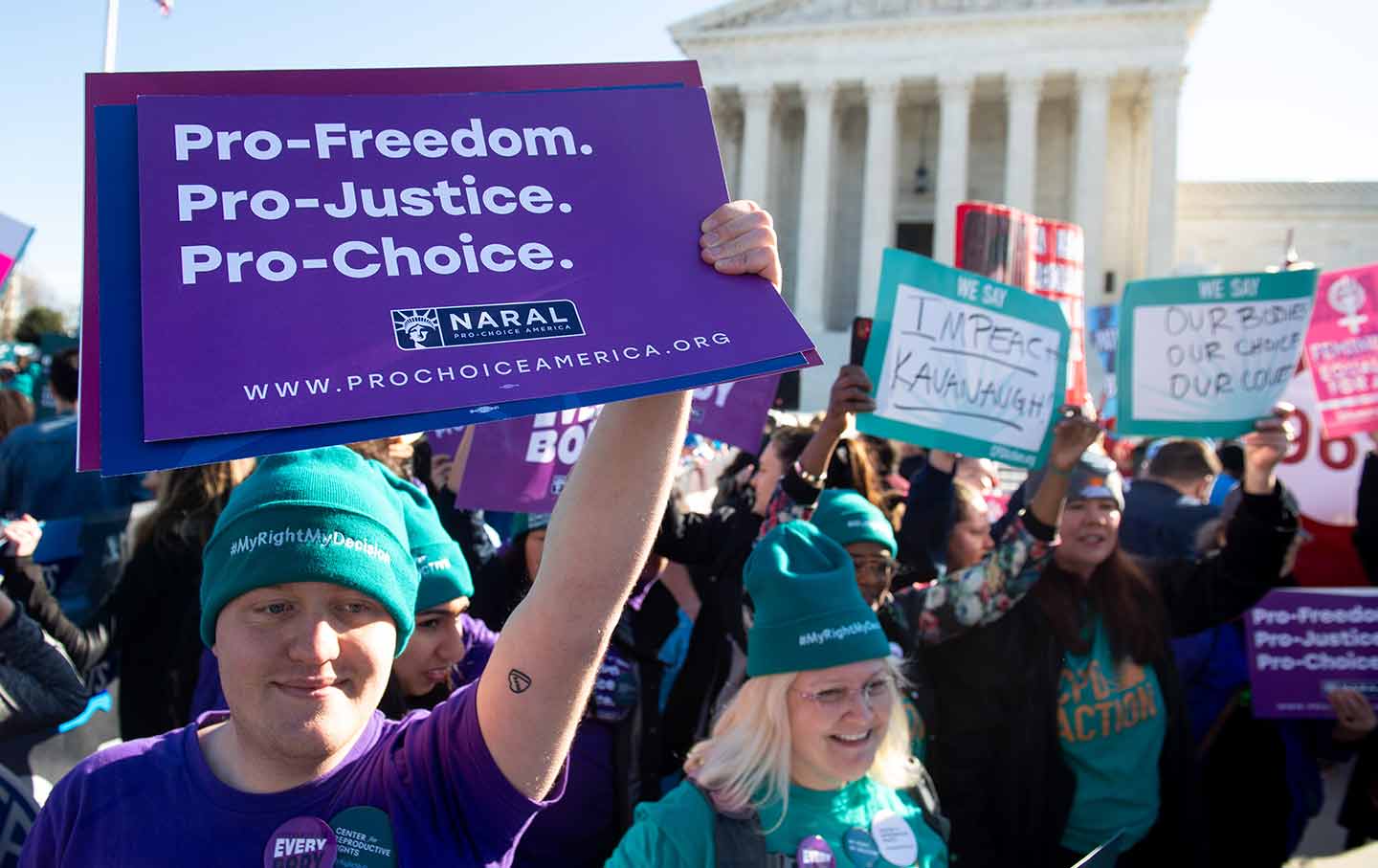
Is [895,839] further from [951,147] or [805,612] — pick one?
[951,147]

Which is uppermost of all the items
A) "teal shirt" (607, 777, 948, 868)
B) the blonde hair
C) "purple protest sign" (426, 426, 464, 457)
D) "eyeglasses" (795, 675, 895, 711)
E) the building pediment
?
the building pediment

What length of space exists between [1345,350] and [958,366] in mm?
2288

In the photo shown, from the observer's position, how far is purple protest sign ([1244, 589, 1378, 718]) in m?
4.11

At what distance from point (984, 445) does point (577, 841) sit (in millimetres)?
2108

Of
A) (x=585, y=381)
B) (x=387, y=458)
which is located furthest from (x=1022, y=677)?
(x=585, y=381)

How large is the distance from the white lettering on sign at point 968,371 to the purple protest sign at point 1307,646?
3.87 ft

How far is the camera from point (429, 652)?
245cm

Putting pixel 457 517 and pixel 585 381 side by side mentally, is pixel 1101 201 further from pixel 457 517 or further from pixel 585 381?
pixel 585 381

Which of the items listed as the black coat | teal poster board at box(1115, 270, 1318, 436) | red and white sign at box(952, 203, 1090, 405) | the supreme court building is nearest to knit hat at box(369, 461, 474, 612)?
the black coat

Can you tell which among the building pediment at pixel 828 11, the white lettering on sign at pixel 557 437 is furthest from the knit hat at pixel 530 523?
the building pediment at pixel 828 11

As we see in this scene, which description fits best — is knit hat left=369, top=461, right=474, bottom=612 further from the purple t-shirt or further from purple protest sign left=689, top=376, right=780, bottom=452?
purple protest sign left=689, top=376, right=780, bottom=452

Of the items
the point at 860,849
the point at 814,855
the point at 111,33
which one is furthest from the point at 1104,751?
the point at 111,33

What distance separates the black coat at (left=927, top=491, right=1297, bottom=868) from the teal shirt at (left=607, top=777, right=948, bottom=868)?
93 cm

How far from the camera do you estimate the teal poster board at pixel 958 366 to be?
3947 millimetres
